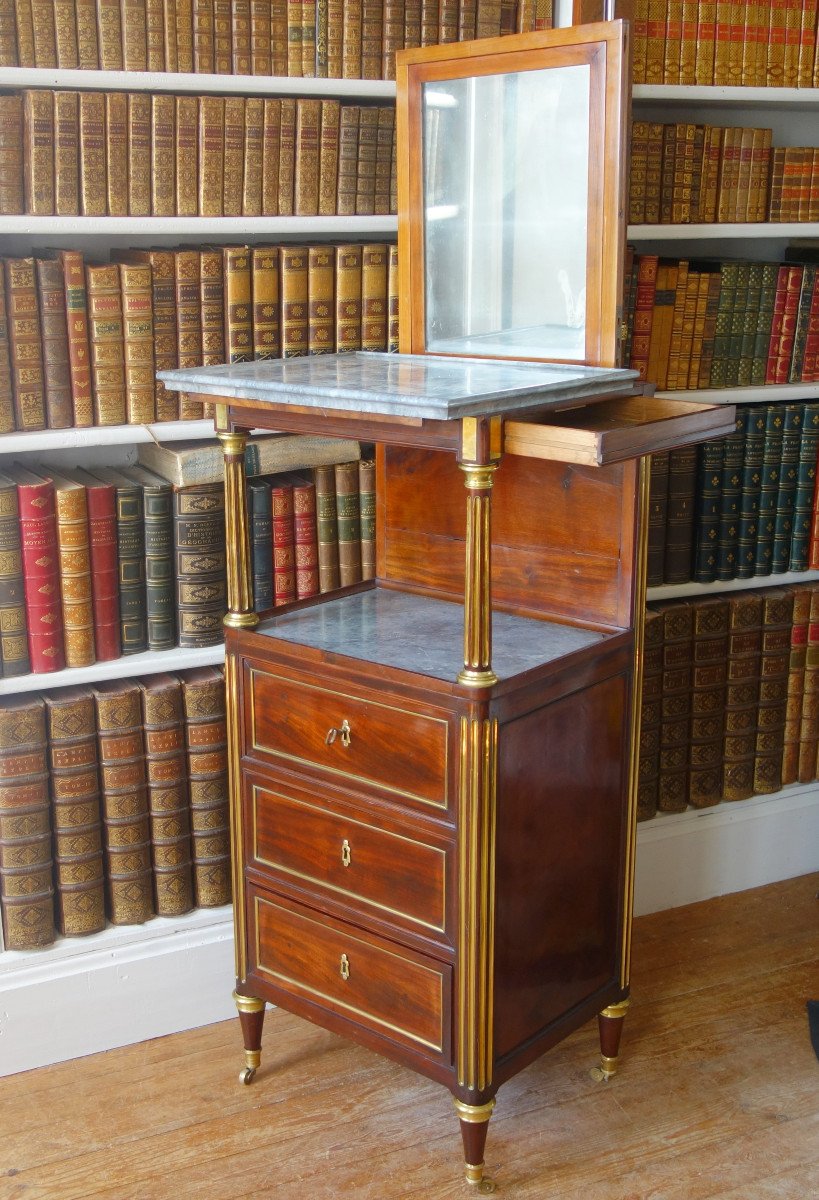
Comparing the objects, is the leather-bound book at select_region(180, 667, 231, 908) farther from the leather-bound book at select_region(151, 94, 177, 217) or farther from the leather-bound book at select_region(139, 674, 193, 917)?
the leather-bound book at select_region(151, 94, 177, 217)

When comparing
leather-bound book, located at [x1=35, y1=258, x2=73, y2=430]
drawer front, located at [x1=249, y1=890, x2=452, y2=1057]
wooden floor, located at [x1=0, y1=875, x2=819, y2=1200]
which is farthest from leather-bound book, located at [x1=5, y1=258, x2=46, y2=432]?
wooden floor, located at [x1=0, y1=875, x2=819, y2=1200]

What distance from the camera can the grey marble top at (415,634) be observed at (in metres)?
1.85

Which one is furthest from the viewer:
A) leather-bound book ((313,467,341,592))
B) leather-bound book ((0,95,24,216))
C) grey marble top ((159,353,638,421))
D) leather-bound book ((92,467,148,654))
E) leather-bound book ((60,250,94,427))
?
leather-bound book ((313,467,341,592))

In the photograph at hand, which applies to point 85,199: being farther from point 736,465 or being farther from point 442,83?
point 736,465

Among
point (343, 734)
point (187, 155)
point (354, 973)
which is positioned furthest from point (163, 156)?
point (354, 973)

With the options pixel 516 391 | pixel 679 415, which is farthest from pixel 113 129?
pixel 679 415

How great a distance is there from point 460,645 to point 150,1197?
35.1 inches

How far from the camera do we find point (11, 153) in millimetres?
2004

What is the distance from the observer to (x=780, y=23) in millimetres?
2453

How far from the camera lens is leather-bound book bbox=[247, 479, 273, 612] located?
229cm

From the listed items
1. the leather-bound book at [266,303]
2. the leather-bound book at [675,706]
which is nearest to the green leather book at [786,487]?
the leather-bound book at [675,706]

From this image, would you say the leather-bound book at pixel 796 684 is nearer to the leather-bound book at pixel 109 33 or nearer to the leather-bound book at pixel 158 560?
the leather-bound book at pixel 158 560

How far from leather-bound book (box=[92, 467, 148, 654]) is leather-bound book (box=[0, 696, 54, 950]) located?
0.18 metres

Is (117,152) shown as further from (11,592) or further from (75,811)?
(75,811)
